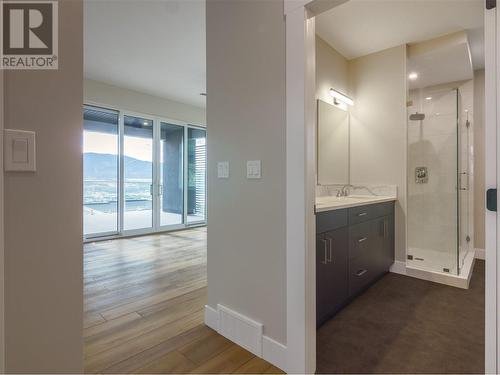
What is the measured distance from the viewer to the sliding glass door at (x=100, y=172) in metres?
4.72

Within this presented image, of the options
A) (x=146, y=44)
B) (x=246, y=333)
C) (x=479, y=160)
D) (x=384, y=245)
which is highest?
(x=146, y=44)

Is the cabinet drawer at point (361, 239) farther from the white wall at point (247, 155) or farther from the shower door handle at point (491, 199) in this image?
the shower door handle at point (491, 199)

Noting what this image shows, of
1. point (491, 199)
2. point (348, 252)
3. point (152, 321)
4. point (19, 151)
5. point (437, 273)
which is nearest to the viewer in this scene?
point (19, 151)

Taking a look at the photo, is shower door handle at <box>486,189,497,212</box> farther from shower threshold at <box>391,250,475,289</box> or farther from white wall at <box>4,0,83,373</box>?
shower threshold at <box>391,250,475,289</box>

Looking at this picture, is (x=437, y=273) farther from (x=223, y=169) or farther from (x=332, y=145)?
(x=223, y=169)

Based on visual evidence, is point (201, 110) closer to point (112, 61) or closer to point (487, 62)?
point (112, 61)

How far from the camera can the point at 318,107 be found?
2.99 meters

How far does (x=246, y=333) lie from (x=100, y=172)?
14.0 feet

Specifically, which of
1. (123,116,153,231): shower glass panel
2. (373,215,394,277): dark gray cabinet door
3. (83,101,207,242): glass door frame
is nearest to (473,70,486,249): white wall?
(373,215,394,277): dark gray cabinet door

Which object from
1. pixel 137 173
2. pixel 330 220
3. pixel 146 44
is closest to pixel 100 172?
pixel 137 173

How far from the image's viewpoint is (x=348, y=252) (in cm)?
225

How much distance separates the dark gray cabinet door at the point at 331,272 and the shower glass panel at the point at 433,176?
1.51m

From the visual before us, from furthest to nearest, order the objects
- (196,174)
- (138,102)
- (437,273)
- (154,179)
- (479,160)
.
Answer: (196,174) < (154,179) < (138,102) < (479,160) < (437,273)

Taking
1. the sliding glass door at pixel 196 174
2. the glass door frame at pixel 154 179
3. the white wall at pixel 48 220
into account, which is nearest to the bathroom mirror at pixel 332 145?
the white wall at pixel 48 220
